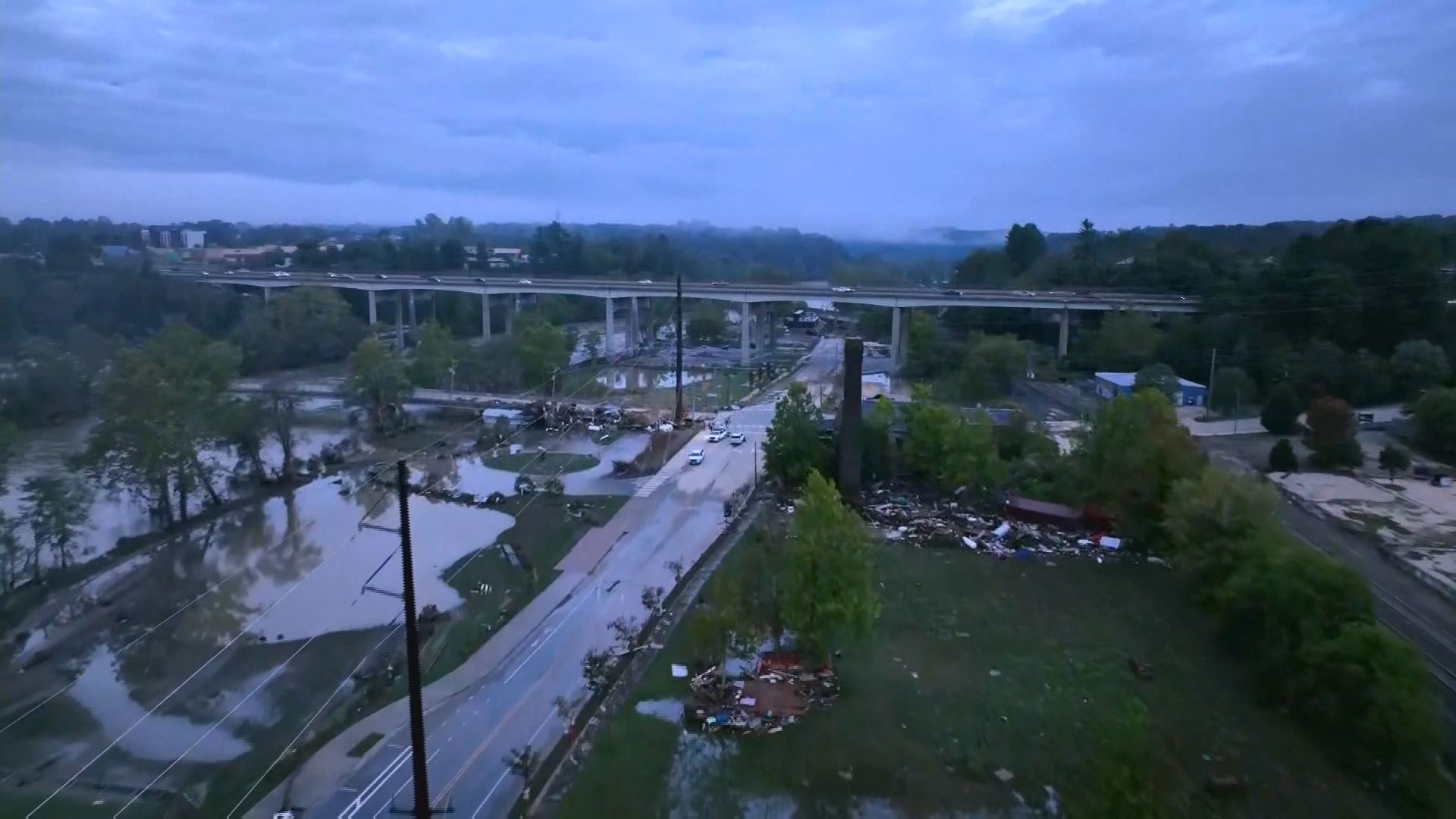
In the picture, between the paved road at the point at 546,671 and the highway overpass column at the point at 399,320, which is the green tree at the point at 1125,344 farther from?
the highway overpass column at the point at 399,320

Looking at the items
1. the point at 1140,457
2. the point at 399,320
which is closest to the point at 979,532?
the point at 1140,457

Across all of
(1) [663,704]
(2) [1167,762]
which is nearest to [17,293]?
(1) [663,704]

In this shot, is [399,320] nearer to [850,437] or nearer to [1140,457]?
[850,437]

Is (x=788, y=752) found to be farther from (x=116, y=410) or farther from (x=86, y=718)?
(x=116, y=410)

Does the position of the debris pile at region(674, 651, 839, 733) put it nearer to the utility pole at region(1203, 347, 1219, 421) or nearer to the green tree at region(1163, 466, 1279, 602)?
the green tree at region(1163, 466, 1279, 602)

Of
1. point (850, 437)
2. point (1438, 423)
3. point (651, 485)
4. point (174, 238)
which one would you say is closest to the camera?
point (850, 437)

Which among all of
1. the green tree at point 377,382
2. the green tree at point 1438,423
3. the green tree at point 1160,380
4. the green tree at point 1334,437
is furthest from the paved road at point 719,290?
the green tree at point 1334,437
